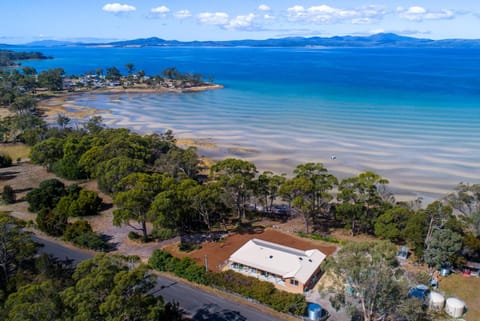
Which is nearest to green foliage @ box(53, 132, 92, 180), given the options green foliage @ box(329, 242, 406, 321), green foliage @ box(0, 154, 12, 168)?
green foliage @ box(0, 154, 12, 168)

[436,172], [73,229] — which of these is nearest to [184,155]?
[73,229]

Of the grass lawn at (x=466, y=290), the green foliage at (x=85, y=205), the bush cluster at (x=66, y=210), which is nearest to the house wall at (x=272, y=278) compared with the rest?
the grass lawn at (x=466, y=290)

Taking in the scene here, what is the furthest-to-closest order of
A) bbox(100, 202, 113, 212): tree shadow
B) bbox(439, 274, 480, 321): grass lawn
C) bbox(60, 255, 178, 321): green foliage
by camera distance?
bbox(100, 202, 113, 212): tree shadow, bbox(439, 274, 480, 321): grass lawn, bbox(60, 255, 178, 321): green foliage

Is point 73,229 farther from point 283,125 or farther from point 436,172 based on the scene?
point 283,125

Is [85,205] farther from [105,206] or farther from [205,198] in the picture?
[205,198]

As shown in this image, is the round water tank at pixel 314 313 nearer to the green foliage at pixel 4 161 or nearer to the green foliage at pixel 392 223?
the green foliage at pixel 392 223

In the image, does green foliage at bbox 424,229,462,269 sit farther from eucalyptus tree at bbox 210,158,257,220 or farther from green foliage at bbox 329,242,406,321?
eucalyptus tree at bbox 210,158,257,220
